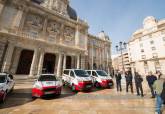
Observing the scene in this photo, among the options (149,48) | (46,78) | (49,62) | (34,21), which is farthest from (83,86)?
(149,48)

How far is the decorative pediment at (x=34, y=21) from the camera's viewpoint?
18.2 meters

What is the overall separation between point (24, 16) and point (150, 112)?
70.1ft

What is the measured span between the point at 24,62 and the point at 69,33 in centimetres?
1173

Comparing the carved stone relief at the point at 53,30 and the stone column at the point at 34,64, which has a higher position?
the carved stone relief at the point at 53,30

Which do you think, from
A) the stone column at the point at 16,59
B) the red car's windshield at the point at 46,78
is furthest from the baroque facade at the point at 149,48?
the stone column at the point at 16,59

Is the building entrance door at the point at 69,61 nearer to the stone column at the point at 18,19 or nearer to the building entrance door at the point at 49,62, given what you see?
the building entrance door at the point at 49,62

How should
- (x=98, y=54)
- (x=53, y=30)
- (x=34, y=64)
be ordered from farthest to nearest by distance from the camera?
(x=98, y=54), (x=53, y=30), (x=34, y=64)

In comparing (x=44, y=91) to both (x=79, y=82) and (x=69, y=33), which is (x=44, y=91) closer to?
(x=79, y=82)

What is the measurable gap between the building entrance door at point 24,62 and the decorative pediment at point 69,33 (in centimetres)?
870

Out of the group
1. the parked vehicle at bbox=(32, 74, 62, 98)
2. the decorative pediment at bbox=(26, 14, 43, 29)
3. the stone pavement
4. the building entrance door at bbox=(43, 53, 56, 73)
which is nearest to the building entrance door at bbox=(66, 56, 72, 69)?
the building entrance door at bbox=(43, 53, 56, 73)

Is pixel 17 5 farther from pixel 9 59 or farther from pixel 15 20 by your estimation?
pixel 9 59

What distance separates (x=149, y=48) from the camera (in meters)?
36.7

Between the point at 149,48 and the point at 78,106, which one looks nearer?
the point at 78,106

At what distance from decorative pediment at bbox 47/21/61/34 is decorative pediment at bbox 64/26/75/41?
74.6 inches
